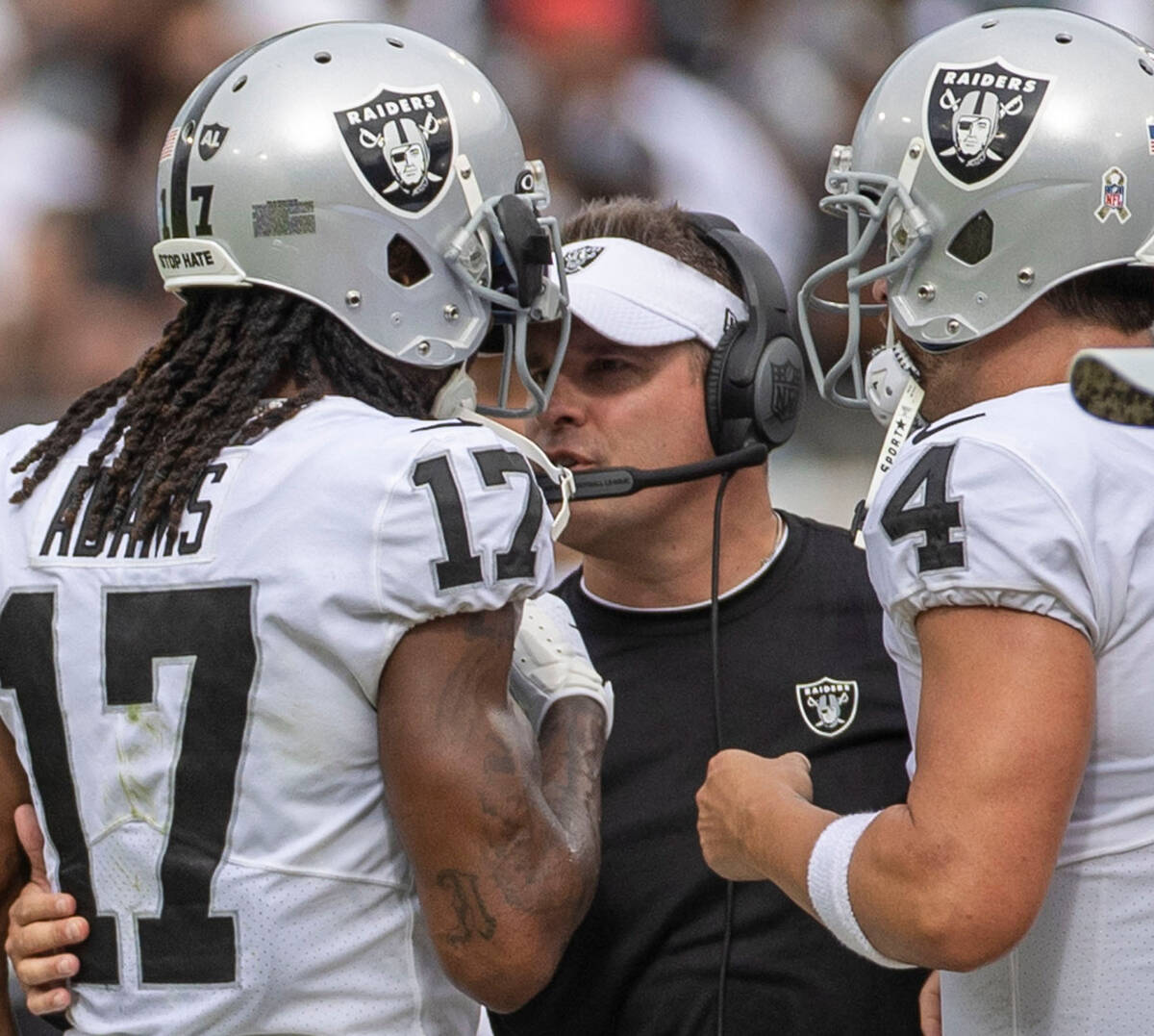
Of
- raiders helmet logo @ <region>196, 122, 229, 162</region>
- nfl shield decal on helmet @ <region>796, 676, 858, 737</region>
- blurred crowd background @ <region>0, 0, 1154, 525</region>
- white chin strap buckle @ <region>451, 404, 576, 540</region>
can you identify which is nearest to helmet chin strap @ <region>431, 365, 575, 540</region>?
white chin strap buckle @ <region>451, 404, 576, 540</region>

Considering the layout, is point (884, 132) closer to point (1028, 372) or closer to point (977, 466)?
point (1028, 372)

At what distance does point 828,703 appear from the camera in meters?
2.02

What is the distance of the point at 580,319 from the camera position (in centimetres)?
227

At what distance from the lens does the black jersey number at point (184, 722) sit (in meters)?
1.45

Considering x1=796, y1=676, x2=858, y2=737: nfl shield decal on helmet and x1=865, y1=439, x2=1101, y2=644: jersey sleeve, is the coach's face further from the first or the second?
x1=865, y1=439, x2=1101, y2=644: jersey sleeve

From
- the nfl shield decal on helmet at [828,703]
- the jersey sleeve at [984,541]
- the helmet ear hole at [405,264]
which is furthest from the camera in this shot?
the nfl shield decal on helmet at [828,703]

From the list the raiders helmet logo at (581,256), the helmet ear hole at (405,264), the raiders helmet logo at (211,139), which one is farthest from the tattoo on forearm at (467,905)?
the raiders helmet logo at (581,256)

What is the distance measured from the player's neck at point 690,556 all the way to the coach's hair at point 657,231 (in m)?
0.31

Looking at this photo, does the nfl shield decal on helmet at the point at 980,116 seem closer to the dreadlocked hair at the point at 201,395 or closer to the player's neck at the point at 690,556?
the dreadlocked hair at the point at 201,395

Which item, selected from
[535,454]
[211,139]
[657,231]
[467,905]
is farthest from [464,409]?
[657,231]

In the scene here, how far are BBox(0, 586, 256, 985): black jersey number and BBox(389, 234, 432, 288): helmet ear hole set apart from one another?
15.2 inches

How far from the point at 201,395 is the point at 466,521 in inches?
12.3

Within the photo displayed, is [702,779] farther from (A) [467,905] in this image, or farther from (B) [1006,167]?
(B) [1006,167]

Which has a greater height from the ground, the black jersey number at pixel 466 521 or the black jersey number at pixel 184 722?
the black jersey number at pixel 466 521
